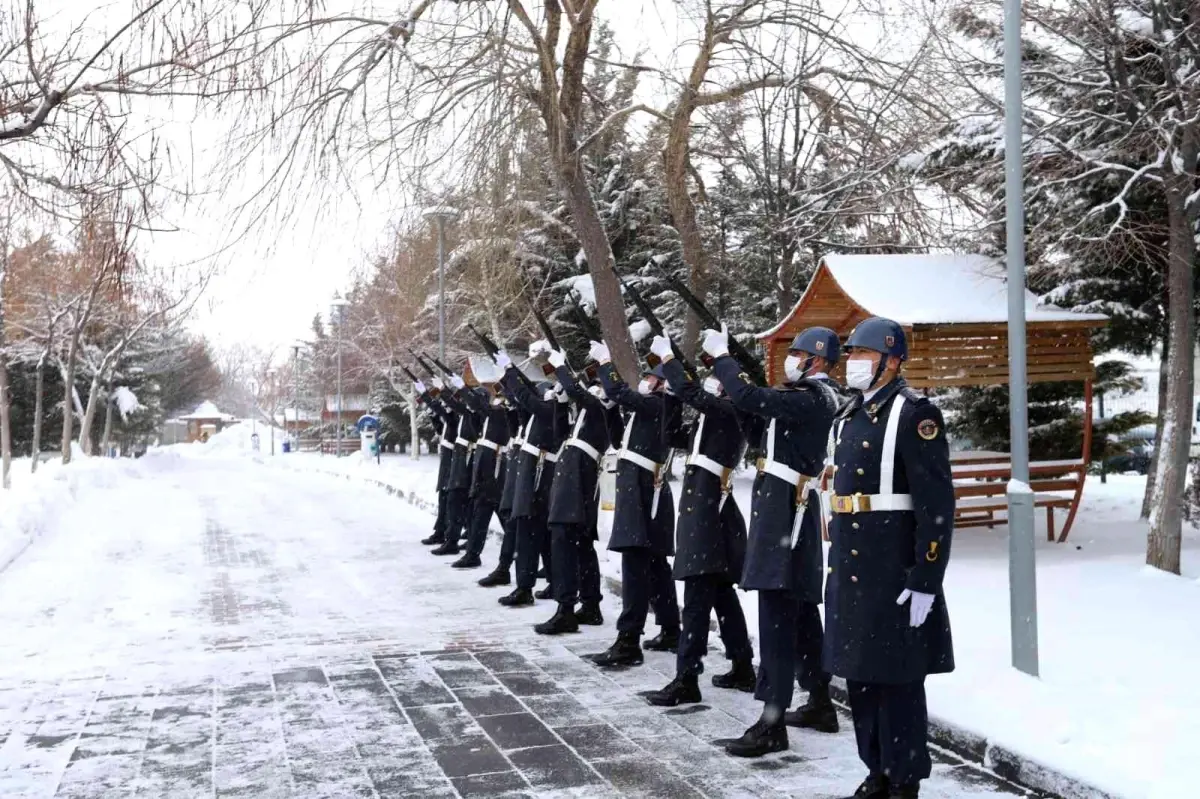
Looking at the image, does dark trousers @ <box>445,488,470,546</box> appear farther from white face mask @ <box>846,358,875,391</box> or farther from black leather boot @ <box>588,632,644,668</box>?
white face mask @ <box>846,358,875,391</box>

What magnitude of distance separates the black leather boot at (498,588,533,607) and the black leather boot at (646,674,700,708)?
3667 millimetres

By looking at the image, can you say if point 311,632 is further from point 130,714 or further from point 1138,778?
point 1138,778

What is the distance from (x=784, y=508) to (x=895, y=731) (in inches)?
56.6

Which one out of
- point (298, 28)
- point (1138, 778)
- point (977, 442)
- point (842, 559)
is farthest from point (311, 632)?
point (977, 442)

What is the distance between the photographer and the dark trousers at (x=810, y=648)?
20.1 ft

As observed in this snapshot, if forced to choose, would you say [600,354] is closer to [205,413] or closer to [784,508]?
[784,508]

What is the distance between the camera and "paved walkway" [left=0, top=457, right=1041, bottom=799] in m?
5.21

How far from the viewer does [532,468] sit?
9.94 meters

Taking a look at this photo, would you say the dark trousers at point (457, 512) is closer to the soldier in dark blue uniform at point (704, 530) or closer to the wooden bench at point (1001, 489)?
the wooden bench at point (1001, 489)

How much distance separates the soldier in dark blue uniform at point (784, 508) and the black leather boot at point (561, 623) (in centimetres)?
312

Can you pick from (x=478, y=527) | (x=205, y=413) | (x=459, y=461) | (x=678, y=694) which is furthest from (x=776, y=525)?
(x=205, y=413)

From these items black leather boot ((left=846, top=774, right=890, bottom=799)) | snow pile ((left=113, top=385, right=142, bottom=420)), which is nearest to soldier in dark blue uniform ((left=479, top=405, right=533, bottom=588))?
black leather boot ((left=846, top=774, right=890, bottom=799))

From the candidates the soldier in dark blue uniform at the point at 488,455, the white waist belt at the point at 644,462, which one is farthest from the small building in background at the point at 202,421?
the white waist belt at the point at 644,462

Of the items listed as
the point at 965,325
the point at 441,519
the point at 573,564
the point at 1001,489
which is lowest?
the point at 441,519
